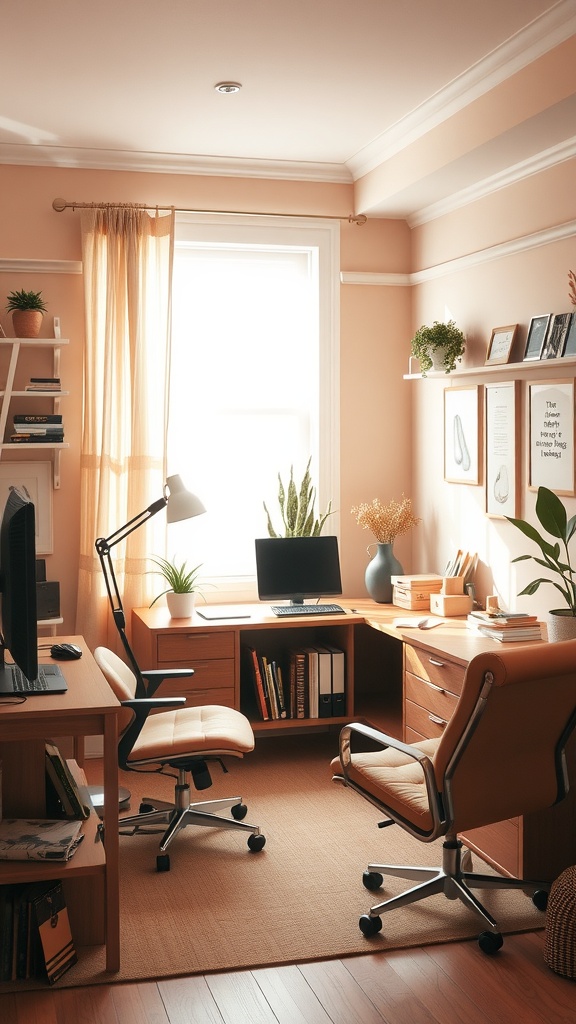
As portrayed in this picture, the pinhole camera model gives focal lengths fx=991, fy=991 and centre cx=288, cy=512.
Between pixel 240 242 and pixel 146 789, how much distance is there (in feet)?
8.72

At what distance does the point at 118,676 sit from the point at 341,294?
2525 mm

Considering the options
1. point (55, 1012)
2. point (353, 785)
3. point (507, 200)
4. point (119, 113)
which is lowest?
point (55, 1012)

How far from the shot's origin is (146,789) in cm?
428

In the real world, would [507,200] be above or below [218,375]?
above

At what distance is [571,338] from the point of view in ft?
12.1

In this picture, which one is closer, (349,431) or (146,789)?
(146,789)

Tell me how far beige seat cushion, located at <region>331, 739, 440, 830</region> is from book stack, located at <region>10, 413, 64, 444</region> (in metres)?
2.16

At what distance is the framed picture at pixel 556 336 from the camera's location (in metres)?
3.74

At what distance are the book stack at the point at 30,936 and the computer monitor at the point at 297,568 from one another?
220cm

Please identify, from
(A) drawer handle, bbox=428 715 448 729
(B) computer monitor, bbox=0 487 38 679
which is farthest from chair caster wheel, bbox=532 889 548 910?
(B) computer monitor, bbox=0 487 38 679

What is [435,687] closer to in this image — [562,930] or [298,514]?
[562,930]

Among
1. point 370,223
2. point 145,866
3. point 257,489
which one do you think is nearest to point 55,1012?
point 145,866

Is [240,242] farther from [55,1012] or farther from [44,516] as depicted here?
[55,1012]

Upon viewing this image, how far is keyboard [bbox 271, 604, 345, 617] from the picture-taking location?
462 cm
